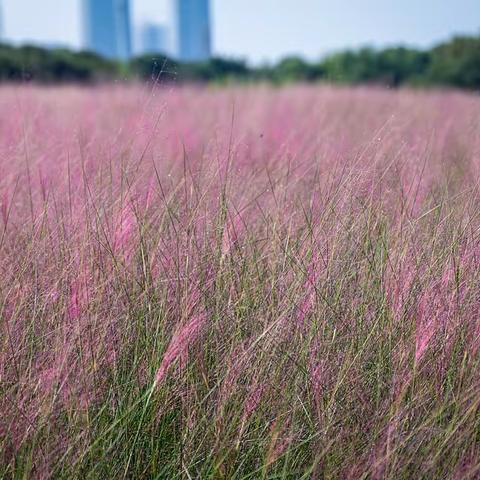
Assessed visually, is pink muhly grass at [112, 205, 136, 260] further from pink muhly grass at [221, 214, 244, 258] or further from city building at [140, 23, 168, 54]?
city building at [140, 23, 168, 54]

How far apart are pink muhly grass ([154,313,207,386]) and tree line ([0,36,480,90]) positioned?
16281 millimetres

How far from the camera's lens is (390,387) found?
1672mm

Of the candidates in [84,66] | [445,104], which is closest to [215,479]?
[445,104]

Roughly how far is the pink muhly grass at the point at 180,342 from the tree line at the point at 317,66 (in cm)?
1628

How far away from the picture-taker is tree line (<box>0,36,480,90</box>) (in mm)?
17656

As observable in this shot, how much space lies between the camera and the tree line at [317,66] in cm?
1766

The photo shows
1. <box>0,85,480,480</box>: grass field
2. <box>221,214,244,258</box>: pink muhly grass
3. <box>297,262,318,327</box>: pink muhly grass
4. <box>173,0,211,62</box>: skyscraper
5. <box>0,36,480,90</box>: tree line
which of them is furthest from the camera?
<box>173,0,211,62</box>: skyscraper

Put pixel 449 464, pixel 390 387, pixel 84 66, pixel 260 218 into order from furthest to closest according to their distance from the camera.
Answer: pixel 84 66, pixel 260 218, pixel 390 387, pixel 449 464

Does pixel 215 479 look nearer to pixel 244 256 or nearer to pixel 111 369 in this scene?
pixel 111 369

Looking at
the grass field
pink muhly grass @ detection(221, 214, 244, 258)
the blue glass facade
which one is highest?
the blue glass facade

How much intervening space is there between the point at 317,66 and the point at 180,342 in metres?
21.9

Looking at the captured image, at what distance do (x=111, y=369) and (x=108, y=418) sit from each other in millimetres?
117

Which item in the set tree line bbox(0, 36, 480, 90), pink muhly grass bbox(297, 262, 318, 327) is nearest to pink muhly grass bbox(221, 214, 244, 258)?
pink muhly grass bbox(297, 262, 318, 327)

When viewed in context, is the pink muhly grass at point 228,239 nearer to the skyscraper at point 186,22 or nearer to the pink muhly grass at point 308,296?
the pink muhly grass at point 308,296
